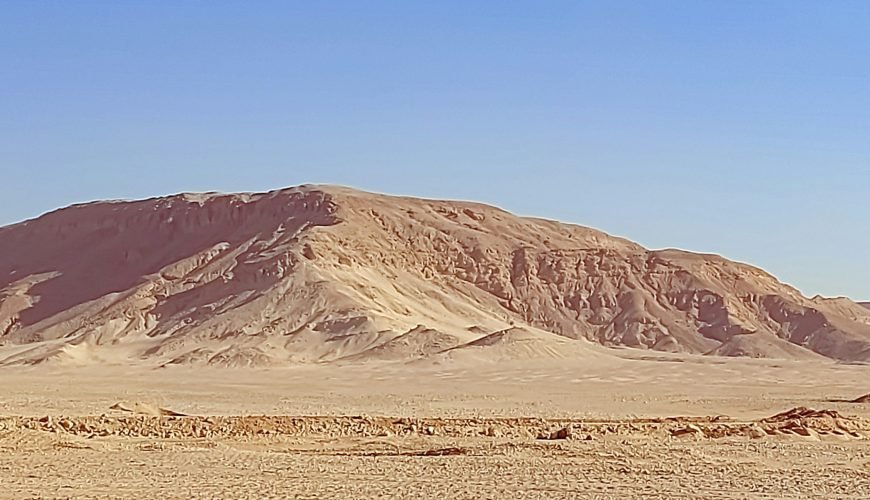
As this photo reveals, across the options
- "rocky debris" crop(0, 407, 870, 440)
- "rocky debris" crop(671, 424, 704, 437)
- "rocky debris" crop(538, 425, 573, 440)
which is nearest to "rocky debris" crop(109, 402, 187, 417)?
"rocky debris" crop(0, 407, 870, 440)

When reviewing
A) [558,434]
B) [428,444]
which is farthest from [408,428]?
[558,434]

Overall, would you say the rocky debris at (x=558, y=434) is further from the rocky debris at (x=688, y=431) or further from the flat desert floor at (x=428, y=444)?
the rocky debris at (x=688, y=431)

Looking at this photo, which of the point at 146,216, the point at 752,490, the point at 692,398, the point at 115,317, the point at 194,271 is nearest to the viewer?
the point at 752,490

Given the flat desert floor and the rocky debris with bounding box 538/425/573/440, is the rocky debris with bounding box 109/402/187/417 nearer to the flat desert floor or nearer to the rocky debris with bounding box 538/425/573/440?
the flat desert floor

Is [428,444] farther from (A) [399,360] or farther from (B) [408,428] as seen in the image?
(A) [399,360]

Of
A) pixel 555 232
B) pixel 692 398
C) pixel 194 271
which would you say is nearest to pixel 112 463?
pixel 692 398

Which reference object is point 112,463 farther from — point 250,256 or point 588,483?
point 250,256

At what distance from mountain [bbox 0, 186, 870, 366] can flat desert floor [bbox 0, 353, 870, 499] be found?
78.3 feet

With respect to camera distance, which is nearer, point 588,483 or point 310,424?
point 588,483

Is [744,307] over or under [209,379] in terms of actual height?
over

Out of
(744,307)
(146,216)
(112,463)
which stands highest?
(146,216)

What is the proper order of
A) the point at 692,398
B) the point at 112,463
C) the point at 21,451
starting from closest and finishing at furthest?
the point at 112,463 → the point at 21,451 → the point at 692,398

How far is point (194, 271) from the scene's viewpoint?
296 ft

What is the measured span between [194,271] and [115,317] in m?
8.33
